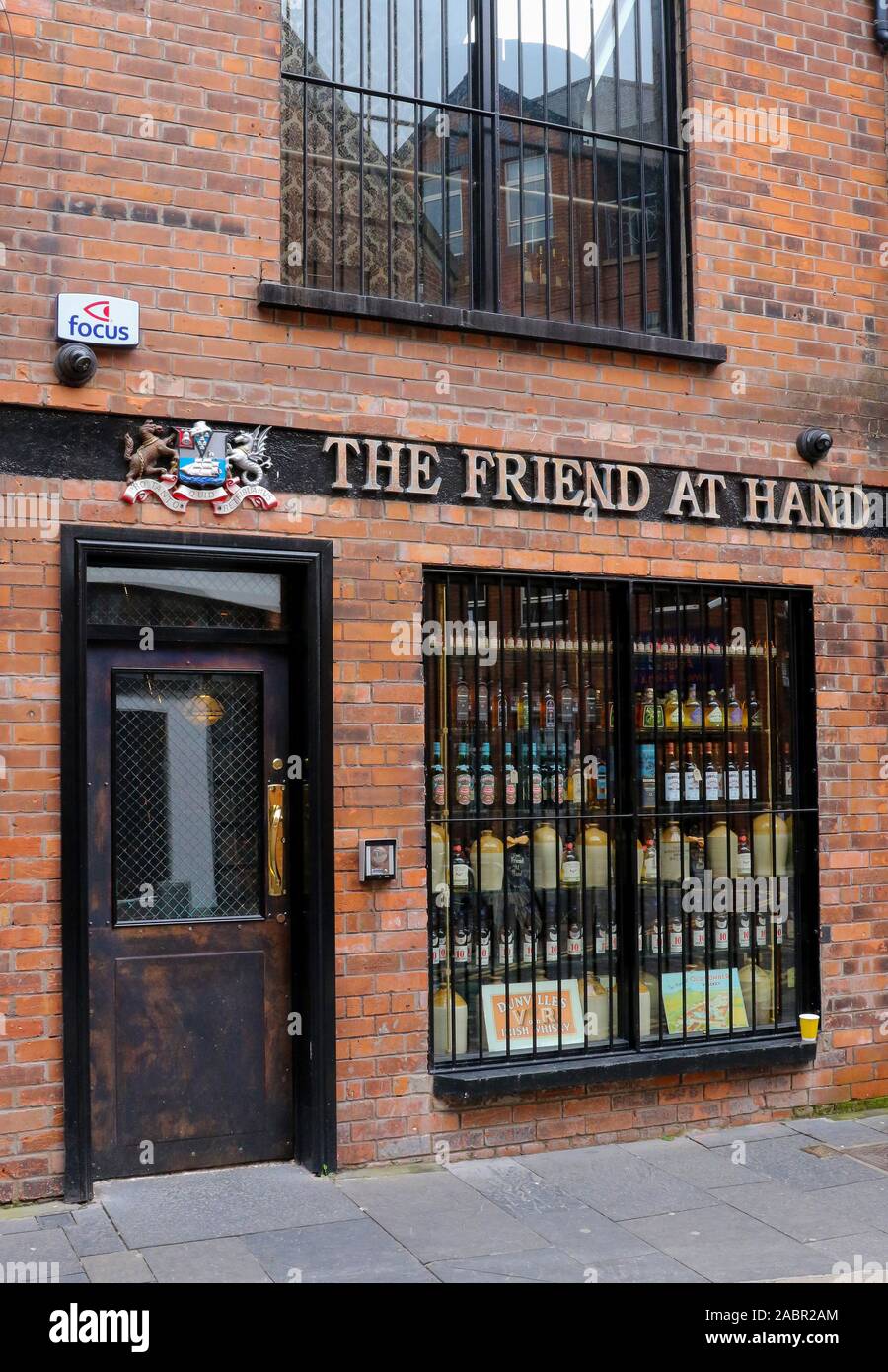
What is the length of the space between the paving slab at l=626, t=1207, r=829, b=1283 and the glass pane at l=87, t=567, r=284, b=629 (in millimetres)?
3081

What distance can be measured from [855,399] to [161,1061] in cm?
506

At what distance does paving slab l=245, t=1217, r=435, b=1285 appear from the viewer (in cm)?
500

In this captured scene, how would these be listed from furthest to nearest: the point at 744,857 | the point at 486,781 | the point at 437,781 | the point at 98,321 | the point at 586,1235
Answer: the point at 744,857
the point at 486,781
the point at 437,781
the point at 98,321
the point at 586,1235

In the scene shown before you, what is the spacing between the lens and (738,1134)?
22.8 feet

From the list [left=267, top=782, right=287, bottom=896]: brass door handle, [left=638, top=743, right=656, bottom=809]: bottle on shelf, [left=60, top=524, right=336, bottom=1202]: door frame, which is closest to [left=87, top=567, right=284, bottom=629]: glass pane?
[left=60, top=524, right=336, bottom=1202]: door frame

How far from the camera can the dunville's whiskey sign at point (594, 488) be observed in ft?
20.9

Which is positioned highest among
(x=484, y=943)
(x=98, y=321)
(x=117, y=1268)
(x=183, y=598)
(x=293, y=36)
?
(x=293, y=36)

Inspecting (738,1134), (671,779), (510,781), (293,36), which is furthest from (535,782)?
(293,36)

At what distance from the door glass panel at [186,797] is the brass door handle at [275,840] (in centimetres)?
5

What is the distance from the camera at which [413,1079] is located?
631 cm

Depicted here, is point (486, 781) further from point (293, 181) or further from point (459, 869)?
point (293, 181)

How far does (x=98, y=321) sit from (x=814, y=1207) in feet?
16.0

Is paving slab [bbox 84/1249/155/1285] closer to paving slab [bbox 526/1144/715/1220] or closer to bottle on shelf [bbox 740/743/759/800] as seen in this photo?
paving slab [bbox 526/1144/715/1220]

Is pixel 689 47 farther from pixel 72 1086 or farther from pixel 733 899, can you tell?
pixel 72 1086
